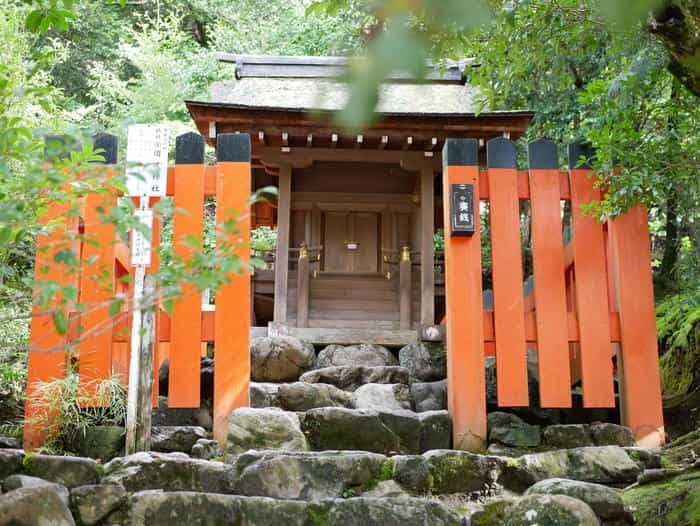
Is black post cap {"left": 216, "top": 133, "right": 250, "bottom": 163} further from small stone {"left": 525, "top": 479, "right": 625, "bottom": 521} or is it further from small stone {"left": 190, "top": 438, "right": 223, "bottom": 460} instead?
small stone {"left": 525, "top": 479, "right": 625, "bottom": 521}

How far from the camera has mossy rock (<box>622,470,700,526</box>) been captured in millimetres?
3441

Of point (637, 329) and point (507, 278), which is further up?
point (507, 278)

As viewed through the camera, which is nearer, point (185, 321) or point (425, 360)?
point (185, 321)

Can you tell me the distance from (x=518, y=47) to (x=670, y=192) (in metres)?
1.85

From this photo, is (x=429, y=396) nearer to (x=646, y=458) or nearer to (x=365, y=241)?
(x=646, y=458)

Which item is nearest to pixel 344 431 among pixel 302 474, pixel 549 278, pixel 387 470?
pixel 387 470

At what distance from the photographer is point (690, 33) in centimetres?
278

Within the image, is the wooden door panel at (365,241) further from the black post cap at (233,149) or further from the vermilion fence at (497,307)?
the black post cap at (233,149)

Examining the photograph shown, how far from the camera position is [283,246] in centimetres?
927

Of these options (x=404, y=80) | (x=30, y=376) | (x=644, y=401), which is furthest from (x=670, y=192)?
(x=404, y=80)

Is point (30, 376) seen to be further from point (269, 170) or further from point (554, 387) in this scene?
point (269, 170)

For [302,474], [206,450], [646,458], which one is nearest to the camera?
[302,474]

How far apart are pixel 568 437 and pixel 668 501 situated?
1618 mm

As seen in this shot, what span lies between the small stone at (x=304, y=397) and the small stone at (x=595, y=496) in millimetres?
2372
